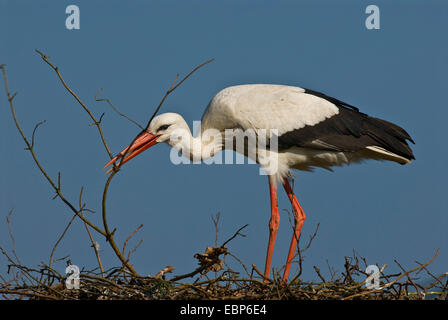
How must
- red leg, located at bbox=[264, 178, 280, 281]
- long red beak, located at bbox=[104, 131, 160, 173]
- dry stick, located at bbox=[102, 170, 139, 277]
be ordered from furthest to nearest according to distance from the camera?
red leg, located at bbox=[264, 178, 280, 281], long red beak, located at bbox=[104, 131, 160, 173], dry stick, located at bbox=[102, 170, 139, 277]

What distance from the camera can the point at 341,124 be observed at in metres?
6.56

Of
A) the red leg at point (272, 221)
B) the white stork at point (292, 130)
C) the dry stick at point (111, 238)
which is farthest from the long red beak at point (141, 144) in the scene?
the dry stick at point (111, 238)

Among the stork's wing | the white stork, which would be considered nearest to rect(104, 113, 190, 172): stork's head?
the white stork

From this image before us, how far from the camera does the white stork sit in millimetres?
6461

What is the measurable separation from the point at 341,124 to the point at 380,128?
397 mm

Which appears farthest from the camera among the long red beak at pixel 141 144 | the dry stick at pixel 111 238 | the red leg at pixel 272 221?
the red leg at pixel 272 221

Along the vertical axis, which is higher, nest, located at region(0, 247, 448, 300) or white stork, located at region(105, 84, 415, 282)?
white stork, located at region(105, 84, 415, 282)

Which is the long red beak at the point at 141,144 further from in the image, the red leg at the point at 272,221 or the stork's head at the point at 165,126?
the red leg at the point at 272,221

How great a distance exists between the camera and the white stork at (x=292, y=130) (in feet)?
21.2

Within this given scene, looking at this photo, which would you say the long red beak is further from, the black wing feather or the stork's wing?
the black wing feather

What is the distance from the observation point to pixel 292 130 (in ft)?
21.4

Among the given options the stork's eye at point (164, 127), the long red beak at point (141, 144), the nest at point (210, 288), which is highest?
the stork's eye at point (164, 127)
